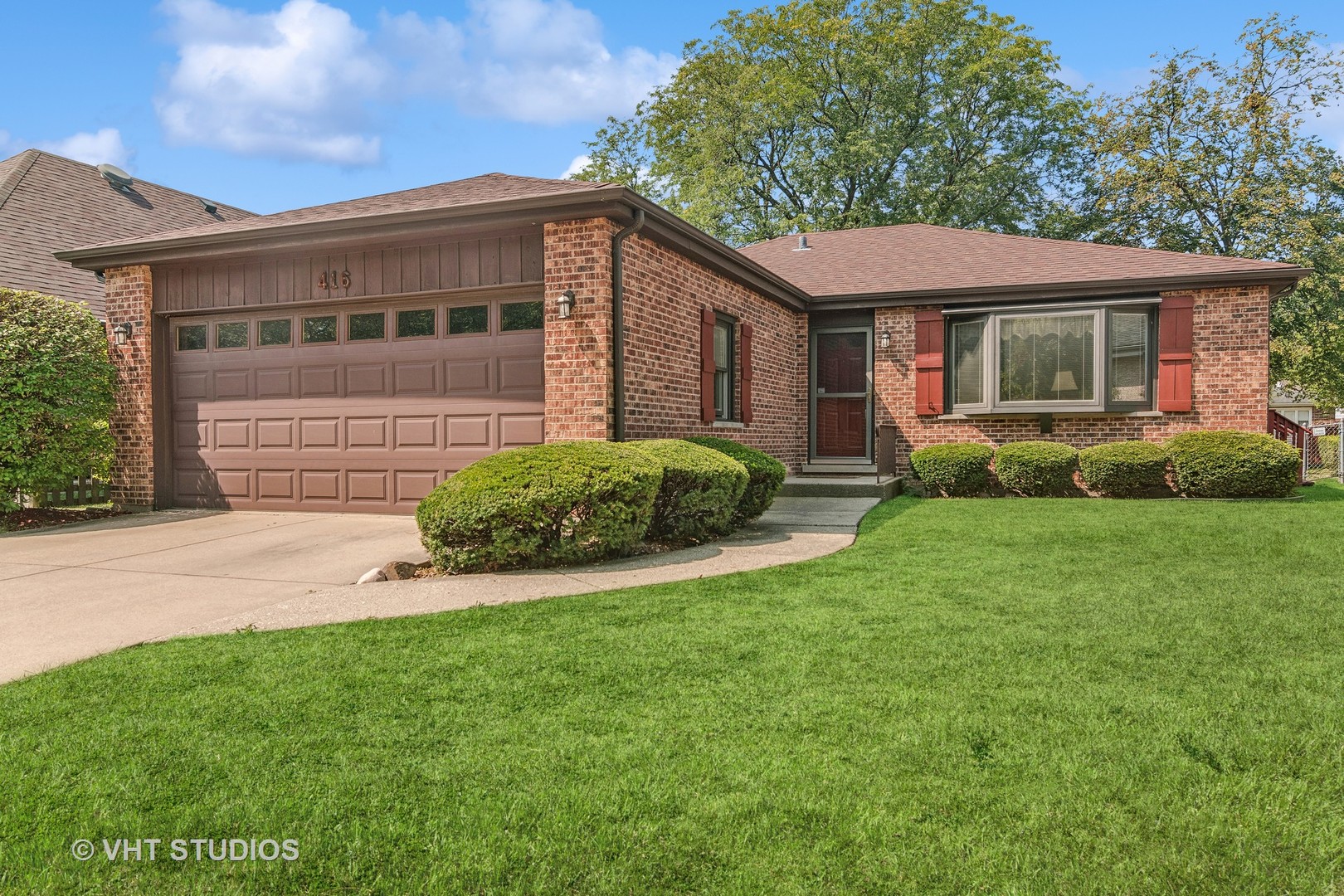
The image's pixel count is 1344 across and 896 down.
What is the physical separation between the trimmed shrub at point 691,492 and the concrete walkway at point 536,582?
0.73 ft

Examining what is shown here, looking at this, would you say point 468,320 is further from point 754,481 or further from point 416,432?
point 754,481

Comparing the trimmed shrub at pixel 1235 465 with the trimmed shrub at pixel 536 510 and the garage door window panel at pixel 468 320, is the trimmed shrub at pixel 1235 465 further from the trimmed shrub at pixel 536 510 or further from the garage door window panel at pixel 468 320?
the garage door window panel at pixel 468 320

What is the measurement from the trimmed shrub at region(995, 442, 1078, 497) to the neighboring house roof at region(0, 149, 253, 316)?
13.1m

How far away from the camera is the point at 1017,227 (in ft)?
75.7

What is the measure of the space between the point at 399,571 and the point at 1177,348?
10.5 m

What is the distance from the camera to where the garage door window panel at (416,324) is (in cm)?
837

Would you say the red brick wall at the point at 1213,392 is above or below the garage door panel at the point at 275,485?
above

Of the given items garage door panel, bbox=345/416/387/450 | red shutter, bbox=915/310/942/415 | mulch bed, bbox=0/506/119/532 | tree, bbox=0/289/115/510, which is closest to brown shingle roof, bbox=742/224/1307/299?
red shutter, bbox=915/310/942/415

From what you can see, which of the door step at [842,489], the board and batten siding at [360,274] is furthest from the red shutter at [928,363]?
the board and batten siding at [360,274]

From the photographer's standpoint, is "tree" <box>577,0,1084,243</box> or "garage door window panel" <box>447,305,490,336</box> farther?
"tree" <box>577,0,1084,243</box>

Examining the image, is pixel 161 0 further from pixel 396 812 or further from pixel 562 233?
pixel 396 812

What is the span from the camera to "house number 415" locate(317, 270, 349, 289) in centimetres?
846

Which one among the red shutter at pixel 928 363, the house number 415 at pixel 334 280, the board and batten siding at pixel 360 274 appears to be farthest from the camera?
the red shutter at pixel 928 363

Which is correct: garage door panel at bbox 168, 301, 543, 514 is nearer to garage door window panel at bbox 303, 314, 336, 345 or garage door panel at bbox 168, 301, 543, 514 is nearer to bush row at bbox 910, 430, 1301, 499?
garage door window panel at bbox 303, 314, 336, 345
